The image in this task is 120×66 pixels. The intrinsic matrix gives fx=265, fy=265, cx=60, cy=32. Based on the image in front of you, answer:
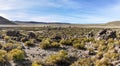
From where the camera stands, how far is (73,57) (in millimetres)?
26422

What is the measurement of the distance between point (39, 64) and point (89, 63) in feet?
13.6

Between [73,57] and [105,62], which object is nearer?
[105,62]

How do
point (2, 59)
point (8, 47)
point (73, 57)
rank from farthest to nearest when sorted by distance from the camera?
point (8, 47), point (73, 57), point (2, 59)

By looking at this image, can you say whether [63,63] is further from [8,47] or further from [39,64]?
[8,47]

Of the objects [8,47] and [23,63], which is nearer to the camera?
[23,63]

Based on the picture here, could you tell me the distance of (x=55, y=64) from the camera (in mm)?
23234

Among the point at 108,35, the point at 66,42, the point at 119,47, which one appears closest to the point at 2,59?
the point at 119,47

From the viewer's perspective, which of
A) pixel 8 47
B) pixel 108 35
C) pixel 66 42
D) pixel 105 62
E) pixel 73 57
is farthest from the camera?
pixel 108 35

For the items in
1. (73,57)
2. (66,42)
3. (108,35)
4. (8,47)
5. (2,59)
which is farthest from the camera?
(108,35)

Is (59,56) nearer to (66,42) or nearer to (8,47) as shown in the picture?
(8,47)

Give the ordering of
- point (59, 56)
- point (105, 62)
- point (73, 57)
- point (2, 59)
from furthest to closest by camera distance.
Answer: point (73, 57) < point (59, 56) < point (2, 59) < point (105, 62)

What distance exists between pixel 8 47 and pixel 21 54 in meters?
5.98

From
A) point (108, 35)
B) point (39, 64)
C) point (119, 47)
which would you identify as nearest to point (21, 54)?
point (39, 64)

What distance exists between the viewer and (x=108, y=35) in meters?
40.3
